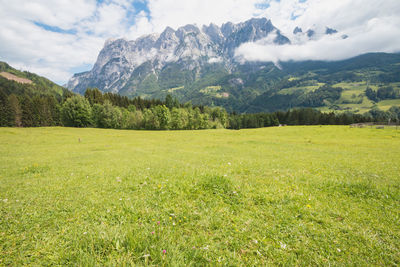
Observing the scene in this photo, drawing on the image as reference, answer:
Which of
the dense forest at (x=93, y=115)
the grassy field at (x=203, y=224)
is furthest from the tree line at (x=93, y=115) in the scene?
the grassy field at (x=203, y=224)

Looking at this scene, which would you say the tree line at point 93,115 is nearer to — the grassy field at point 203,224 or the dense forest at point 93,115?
the dense forest at point 93,115

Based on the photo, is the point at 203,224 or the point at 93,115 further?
the point at 93,115

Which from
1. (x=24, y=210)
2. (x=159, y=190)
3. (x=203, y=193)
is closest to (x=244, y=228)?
(x=203, y=193)

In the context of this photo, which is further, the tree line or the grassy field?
the tree line

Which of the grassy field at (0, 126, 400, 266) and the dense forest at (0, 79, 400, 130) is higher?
the dense forest at (0, 79, 400, 130)

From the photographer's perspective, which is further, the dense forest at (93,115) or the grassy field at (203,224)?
the dense forest at (93,115)

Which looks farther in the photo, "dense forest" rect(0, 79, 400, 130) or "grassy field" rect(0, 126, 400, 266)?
"dense forest" rect(0, 79, 400, 130)

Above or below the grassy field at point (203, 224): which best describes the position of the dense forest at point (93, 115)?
above

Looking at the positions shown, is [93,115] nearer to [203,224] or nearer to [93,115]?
[93,115]

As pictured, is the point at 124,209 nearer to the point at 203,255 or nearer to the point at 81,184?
the point at 203,255

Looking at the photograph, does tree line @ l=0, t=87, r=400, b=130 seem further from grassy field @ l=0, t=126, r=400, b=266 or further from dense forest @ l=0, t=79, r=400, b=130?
grassy field @ l=0, t=126, r=400, b=266

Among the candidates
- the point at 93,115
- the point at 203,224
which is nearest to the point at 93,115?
the point at 93,115

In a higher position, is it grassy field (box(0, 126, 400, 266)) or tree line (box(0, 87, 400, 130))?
tree line (box(0, 87, 400, 130))

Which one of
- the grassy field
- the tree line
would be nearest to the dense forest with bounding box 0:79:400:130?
the tree line
